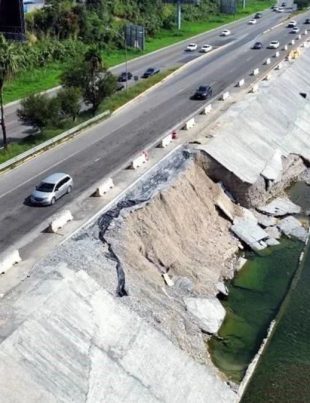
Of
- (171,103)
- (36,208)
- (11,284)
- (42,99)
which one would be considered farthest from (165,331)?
(171,103)

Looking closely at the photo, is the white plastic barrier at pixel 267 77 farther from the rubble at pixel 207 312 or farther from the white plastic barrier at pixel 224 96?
the rubble at pixel 207 312

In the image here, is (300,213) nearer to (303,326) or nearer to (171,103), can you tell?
(303,326)

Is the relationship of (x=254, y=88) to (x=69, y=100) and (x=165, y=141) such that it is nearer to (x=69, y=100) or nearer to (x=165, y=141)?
(x=165, y=141)

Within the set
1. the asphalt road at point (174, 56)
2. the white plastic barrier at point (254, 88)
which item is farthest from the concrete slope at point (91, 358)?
the white plastic barrier at point (254, 88)

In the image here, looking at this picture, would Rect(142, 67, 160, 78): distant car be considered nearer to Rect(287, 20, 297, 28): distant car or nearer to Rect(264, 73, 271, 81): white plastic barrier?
Rect(264, 73, 271, 81): white plastic barrier

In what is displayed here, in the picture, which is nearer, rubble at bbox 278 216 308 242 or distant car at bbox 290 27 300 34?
rubble at bbox 278 216 308 242

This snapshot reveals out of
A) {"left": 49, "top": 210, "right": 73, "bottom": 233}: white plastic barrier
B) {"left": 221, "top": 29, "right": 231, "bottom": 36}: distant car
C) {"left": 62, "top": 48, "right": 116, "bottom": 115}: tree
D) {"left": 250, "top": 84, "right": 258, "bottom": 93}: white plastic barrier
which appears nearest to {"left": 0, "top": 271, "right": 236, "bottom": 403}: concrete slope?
{"left": 49, "top": 210, "right": 73, "bottom": 233}: white plastic barrier
